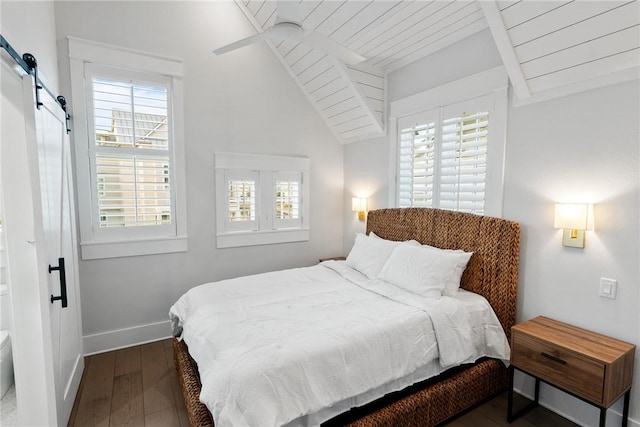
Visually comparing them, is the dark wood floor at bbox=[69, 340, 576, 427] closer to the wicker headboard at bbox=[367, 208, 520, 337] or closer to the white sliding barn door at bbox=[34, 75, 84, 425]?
the white sliding barn door at bbox=[34, 75, 84, 425]

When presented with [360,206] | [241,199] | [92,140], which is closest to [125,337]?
[241,199]

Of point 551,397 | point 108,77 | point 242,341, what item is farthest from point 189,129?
point 551,397

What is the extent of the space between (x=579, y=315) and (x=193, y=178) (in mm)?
3512

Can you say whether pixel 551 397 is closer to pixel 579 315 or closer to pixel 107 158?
pixel 579 315

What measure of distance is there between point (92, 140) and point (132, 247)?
1055mm

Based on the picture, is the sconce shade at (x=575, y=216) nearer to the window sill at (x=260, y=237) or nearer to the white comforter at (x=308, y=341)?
the white comforter at (x=308, y=341)

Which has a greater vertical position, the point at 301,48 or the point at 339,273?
the point at 301,48

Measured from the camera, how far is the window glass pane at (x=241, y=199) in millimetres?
3574

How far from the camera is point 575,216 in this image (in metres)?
2.00

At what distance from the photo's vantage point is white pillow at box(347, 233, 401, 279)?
298 centimetres

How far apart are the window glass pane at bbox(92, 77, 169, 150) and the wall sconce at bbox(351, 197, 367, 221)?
2286 millimetres

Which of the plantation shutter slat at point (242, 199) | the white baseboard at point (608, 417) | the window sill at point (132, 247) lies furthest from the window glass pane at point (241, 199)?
the white baseboard at point (608, 417)

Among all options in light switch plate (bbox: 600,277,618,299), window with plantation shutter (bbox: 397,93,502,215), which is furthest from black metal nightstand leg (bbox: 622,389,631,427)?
window with plantation shutter (bbox: 397,93,502,215)

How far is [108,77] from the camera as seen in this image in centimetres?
290
